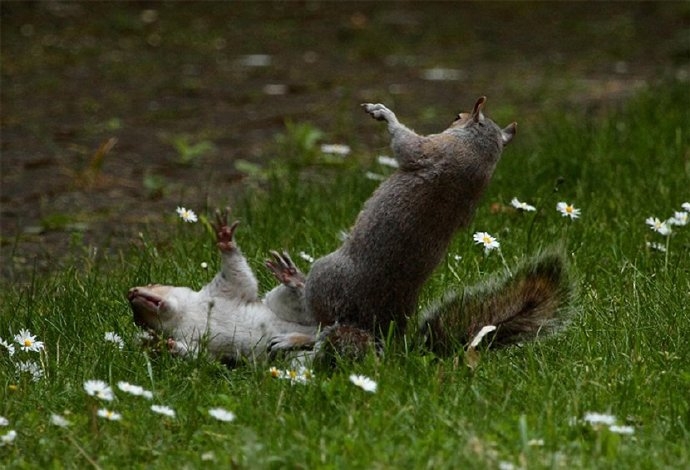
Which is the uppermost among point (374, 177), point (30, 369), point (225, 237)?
point (225, 237)

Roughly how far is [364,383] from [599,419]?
0.54 metres

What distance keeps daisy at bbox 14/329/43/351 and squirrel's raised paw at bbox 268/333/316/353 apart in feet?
1.99

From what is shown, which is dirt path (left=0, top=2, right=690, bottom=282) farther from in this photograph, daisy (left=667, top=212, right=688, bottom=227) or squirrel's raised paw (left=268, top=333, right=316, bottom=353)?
daisy (left=667, top=212, right=688, bottom=227)

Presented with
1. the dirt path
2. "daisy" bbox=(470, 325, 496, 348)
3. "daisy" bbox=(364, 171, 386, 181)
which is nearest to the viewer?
"daisy" bbox=(470, 325, 496, 348)

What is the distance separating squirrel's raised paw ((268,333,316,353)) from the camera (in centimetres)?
349

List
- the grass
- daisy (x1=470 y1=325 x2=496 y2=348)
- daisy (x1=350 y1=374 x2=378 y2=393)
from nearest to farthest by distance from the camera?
the grass → daisy (x1=350 y1=374 x2=378 y2=393) → daisy (x1=470 y1=325 x2=496 y2=348)

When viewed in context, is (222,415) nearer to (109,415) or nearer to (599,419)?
(109,415)

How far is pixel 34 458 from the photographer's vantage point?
9.66 ft

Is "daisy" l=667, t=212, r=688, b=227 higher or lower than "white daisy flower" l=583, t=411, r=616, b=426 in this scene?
lower

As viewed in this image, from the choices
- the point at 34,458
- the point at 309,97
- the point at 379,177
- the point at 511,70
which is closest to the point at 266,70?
the point at 309,97

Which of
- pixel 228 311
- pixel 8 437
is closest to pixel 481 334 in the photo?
pixel 228 311

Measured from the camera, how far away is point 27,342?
358 centimetres

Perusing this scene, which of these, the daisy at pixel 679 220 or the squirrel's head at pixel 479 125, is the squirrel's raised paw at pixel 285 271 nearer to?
the squirrel's head at pixel 479 125

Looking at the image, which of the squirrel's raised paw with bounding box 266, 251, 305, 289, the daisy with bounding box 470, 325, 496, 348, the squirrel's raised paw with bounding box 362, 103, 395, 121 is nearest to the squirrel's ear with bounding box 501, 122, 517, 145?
the squirrel's raised paw with bounding box 362, 103, 395, 121
